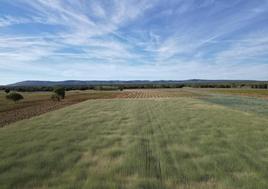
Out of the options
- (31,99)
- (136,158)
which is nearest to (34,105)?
(31,99)

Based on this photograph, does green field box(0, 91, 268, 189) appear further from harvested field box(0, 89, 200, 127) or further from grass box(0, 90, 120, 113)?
grass box(0, 90, 120, 113)

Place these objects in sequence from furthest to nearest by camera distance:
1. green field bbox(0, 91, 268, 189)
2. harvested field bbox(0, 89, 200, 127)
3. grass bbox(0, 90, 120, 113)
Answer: grass bbox(0, 90, 120, 113), harvested field bbox(0, 89, 200, 127), green field bbox(0, 91, 268, 189)

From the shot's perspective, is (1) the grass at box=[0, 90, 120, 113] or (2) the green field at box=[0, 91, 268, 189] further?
(1) the grass at box=[0, 90, 120, 113]

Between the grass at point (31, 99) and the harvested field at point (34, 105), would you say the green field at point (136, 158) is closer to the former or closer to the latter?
the harvested field at point (34, 105)

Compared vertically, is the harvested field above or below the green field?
below

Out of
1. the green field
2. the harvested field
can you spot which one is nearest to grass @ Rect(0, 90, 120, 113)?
the harvested field

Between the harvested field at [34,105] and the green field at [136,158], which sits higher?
the green field at [136,158]

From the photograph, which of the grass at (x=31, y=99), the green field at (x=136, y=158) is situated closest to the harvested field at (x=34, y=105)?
the grass at (x=31, y=99)

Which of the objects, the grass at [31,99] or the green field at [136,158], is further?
the grass at [31,99]

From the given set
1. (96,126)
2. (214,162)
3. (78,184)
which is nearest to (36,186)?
A: (78,184)

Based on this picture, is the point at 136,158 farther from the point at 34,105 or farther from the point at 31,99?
the point at 31,99

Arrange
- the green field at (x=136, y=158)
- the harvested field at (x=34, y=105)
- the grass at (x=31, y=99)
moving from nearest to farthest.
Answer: the green field at (x=136, y=158) < the harvested field at (x=34, y=105) < the grass at (x=31, y=99)
